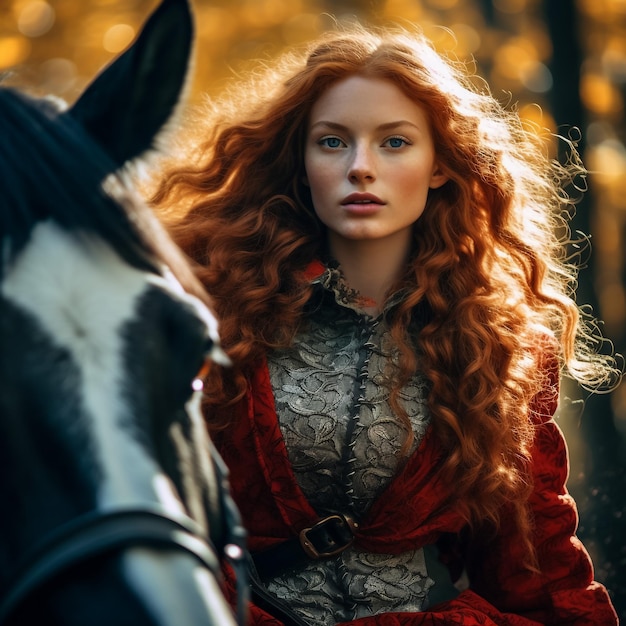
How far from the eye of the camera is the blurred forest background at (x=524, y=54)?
6727mm

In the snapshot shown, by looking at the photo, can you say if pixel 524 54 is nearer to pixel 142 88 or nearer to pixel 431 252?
pixel 431 252

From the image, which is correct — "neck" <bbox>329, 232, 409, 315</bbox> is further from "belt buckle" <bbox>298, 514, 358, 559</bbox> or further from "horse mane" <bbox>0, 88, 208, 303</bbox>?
"horse mane" <bbox>0, 88, 208, 303</bbox>

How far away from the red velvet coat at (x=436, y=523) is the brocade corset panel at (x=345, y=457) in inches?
1.6

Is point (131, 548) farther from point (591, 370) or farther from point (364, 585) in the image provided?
point (591, 370)

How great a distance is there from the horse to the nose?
98 centimetres

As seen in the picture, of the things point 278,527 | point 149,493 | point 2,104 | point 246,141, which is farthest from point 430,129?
point 149,493

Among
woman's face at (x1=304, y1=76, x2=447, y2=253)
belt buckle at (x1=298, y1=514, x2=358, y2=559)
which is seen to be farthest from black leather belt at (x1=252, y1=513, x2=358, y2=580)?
woman's face at (x1=304, y1=76, x2=447, y2=253)

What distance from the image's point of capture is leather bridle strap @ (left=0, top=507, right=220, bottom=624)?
1.15 meters

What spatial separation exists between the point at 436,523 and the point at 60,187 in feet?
5.22

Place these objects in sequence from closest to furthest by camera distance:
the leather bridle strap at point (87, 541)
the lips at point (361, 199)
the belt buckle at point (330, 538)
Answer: the leather bridle strap at point (87, 541), the belt buckle at point (330, 538), the lips at point (361, 199)

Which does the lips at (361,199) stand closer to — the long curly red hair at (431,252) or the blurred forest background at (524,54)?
the long curly red hair at (431,252)

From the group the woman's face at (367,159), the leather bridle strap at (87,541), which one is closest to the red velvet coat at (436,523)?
the woman's face at (367,159)

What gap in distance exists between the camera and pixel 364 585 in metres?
2.54

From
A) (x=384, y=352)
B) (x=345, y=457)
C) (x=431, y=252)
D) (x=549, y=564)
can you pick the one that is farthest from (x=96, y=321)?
(x=549, y=564)
